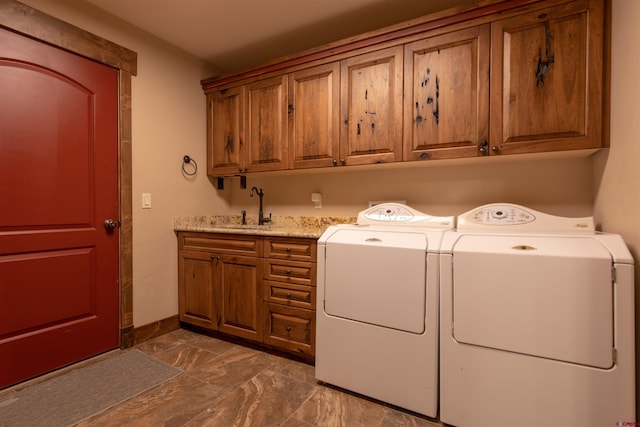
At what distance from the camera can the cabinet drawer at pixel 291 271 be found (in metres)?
2.01

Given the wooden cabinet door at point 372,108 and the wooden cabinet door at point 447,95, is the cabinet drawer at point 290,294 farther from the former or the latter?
Answer: the wooden cabinet door at point 447,95

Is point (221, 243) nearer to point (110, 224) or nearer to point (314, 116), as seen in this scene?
point (110, 224)

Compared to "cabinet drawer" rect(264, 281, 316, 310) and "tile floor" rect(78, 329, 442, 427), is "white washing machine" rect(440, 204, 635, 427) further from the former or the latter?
"cabinet drawer" rect(264, 281, 316, 310)

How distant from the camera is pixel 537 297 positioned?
49.9 inches

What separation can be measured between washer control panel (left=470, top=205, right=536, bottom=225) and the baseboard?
2.50 metres

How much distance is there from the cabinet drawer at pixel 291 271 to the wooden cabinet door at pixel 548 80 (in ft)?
4.42

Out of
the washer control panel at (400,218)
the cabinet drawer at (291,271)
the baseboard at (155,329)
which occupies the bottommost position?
the baseboard at (155,329)

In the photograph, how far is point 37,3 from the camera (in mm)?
1806

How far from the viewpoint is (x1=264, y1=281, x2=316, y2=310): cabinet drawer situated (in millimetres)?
2006

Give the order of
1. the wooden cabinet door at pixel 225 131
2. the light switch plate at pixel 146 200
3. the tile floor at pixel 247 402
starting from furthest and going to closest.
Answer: the wooden cabinet door at pixel 225 131, the light switch plate at pixel 146 200, the tile floor at pixel 247 402

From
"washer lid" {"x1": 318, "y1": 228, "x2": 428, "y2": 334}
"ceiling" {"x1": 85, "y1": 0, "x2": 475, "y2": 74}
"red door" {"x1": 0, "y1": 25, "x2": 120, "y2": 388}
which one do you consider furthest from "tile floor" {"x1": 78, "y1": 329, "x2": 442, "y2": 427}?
"ceiling" {"x1": 85, "y1": 0, "x2": 475, "y2": 74}

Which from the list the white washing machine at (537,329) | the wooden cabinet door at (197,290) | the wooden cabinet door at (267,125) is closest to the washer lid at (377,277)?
the white washing machine at (537,329)

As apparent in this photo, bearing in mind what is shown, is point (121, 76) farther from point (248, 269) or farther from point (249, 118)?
point (248, 269)

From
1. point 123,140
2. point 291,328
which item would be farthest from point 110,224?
Answer: point 291,328
